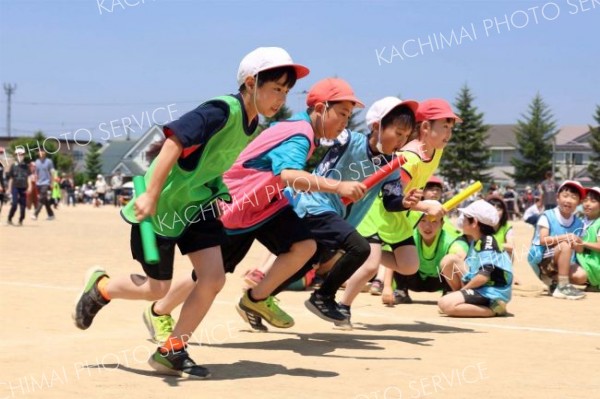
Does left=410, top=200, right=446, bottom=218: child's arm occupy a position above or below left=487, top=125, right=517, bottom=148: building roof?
below

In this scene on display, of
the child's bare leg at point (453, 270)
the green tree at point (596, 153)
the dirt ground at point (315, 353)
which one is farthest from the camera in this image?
the green tree at point (596, 153)

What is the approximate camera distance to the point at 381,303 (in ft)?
31.0

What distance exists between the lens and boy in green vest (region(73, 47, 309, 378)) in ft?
16.7

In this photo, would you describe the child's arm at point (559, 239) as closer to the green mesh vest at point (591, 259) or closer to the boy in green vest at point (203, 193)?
the green mesh vest at point (591, 259)

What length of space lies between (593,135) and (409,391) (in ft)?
274

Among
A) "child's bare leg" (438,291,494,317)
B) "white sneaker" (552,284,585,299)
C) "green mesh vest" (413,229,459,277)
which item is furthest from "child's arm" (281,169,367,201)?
"white sneaker" (552,284,585,299)

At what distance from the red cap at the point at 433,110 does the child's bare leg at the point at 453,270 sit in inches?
79.0

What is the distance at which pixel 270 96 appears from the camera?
5.26 metres

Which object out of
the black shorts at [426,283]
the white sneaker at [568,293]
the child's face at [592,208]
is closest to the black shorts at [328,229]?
the black shorts at [426,283]

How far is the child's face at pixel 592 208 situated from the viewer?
11.2m

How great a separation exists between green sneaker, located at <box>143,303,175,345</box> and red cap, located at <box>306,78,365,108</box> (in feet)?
5.76

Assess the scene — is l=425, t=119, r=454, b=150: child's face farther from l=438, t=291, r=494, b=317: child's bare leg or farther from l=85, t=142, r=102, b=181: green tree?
l=85, t=142, r=102, b=181: green tree

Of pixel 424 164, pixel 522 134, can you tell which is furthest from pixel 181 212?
pixel 522 134

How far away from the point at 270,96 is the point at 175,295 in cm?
161
